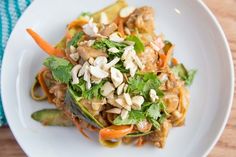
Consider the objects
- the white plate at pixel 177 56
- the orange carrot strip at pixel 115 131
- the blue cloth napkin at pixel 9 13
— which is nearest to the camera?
the orange carrot strip at pixel 115 131

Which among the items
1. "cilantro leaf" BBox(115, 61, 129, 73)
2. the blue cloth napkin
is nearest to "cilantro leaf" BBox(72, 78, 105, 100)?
"cilantro leaf" BBox(115, 61, 129, 73)

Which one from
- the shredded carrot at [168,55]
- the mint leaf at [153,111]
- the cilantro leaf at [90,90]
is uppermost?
the cilantro leaf at [90,90]

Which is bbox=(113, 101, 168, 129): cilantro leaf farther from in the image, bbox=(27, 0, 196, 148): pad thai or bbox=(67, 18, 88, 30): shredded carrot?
bbox=(67, 18, 88, 30): shredded carrot

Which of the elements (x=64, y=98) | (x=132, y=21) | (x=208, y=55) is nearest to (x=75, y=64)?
(x=64, y=98)

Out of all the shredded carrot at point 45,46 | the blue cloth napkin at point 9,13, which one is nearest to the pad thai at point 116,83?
the shredded carrot at point 45,46

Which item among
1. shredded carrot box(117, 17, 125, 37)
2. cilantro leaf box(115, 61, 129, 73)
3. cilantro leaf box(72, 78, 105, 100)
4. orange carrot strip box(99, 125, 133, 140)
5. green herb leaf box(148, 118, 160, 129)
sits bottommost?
green herb leaf box(148, 118, 160, 129)

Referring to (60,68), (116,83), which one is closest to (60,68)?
(60,68)

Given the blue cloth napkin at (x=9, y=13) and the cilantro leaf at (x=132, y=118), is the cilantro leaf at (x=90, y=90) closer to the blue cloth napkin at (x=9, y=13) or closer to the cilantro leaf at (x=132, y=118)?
the cilantro leaf at (x=132, y=118)
